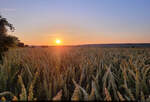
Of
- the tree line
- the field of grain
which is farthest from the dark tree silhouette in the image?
the field of grain

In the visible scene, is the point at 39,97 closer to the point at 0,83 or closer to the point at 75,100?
the point at 75,100

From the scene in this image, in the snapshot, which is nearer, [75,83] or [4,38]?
[75,83]

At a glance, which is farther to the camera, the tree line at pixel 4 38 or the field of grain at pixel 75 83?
the tree line at pixel 4 38

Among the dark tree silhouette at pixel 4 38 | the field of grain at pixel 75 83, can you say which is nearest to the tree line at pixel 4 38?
the dark tree silhouette at pixel 4 38

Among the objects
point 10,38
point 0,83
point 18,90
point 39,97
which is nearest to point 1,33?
point 10,38

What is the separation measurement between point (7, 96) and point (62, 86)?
1.03 feet

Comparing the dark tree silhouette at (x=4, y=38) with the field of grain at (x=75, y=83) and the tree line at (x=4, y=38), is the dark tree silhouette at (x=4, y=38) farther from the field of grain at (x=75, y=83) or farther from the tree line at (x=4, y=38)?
the field of grain at (x=75, y=83)

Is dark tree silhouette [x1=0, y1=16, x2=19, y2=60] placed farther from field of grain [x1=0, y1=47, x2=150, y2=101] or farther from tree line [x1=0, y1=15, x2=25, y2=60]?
field of grain [x1=0, y1=47, x2=150, y2=101]

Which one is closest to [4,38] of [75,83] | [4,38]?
[4,38]

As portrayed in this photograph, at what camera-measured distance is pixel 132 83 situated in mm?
687

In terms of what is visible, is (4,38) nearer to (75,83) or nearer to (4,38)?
(4,38)

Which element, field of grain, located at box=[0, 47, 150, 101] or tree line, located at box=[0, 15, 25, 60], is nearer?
field of grain, located at box=[0, 47, 150, 101]

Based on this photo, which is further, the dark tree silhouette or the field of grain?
the dark tree silhouette

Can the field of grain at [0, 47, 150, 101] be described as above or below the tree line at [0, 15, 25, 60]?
below
